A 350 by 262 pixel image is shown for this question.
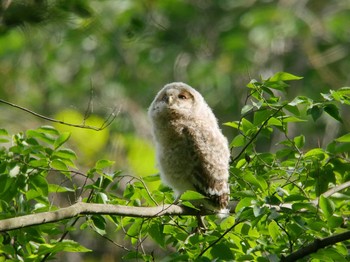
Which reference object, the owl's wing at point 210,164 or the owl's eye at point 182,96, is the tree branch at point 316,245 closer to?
the owl's wing at point 210,164

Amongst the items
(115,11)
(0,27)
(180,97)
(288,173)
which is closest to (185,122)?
(180,97)

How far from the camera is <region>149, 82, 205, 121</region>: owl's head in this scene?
3674mm

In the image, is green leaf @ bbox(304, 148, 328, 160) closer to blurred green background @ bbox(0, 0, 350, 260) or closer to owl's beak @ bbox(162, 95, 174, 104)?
owl's beak @ bbox(162, 95, 174, 104)

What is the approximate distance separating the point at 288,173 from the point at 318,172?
0.19m

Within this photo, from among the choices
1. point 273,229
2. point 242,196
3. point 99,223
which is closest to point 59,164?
point 99,223

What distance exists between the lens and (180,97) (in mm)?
3801

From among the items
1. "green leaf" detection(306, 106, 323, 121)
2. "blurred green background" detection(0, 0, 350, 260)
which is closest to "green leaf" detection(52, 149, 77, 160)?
"green leaf" detection(306, 106, 323, 121)

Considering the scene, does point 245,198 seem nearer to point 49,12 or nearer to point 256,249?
point 256,249

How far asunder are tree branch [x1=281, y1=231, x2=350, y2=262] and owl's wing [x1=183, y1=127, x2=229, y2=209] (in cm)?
88

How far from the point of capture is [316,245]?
8.39 feet

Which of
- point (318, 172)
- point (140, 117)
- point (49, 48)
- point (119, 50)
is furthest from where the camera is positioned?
point (49, 48)

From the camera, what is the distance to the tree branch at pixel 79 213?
2.45m

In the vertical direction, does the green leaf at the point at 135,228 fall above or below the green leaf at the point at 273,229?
below

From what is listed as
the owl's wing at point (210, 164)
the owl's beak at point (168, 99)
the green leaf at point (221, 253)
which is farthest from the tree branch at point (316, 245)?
the owl's beak at point (168, 99)
